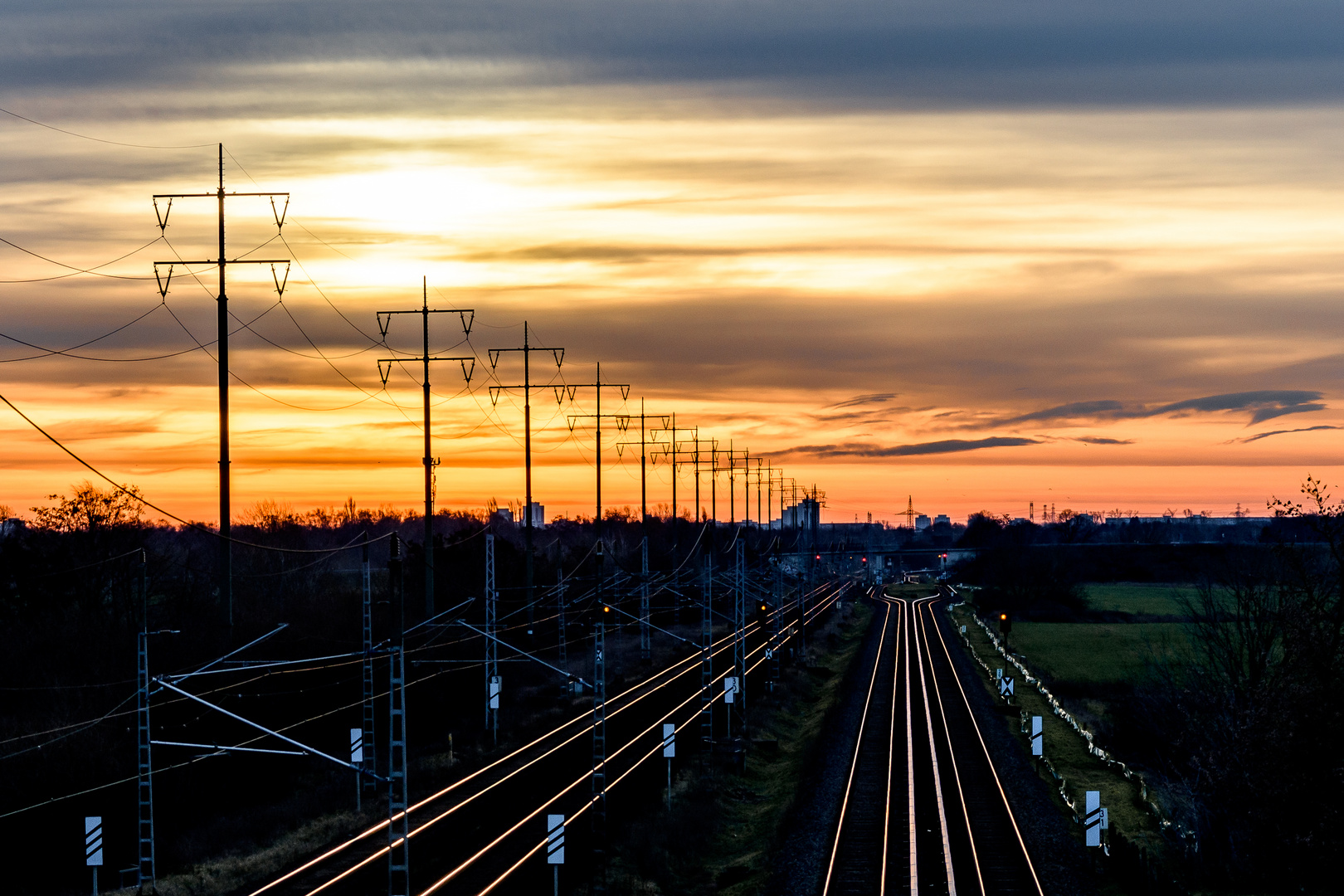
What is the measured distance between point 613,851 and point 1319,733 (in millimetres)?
18338

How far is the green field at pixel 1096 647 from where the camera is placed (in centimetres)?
8581

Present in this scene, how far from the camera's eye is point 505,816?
4166 centimetres

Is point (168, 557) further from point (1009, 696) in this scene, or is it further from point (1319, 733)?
point (1319, 733)

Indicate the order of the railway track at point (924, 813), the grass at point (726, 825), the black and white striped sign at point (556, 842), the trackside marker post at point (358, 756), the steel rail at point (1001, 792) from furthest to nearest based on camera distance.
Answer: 1. the trackside marker post at point (358, 756)
2. the grass at point (726, 825)
3. the steel rail at point (1001, 792)
4. the railway track at point (924, 813)
5. the black and white striped sign at point (556, 842)

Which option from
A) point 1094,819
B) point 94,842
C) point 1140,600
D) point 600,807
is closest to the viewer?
point 94,842

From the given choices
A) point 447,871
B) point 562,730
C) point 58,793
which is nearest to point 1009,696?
point 562,730

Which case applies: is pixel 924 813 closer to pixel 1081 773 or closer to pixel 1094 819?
pixel 1094 819

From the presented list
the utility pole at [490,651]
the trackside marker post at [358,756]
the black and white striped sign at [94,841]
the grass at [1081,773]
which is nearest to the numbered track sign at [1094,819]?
the grass at [1081,773]

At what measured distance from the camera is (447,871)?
3422cm

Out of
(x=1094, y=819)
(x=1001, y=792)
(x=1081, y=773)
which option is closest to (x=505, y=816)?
(x=1001, y=792)

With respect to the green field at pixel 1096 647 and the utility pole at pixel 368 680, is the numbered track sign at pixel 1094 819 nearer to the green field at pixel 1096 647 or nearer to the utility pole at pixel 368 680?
the utility pole at pixel 368 680

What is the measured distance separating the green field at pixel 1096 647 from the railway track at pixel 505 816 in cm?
2857

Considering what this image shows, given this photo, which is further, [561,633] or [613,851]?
[561,633]

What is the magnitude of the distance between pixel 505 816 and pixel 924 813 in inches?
498
